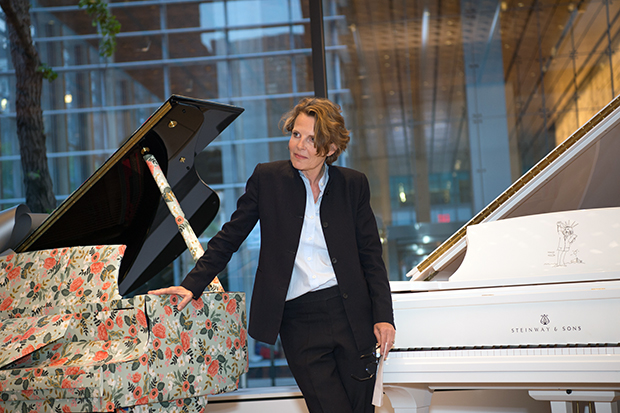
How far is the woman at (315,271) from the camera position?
1641 millimetres

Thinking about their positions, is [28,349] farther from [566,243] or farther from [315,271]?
[566,243]

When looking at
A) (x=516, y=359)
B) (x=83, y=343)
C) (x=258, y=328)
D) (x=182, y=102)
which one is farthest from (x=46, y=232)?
(x=516, y=359)

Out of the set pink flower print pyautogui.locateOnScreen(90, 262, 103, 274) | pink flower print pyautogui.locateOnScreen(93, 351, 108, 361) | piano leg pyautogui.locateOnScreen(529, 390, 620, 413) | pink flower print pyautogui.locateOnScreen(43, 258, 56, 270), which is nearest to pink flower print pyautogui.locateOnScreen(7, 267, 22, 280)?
pink flower print pyautogui.locateOnScreen(43, 258, 56, 270)

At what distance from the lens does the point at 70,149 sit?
3953 mm

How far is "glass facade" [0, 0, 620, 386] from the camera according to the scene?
363 cm

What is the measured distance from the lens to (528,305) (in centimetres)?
176

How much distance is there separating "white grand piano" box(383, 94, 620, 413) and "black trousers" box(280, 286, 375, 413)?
0.21 metres

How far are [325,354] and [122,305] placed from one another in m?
0.72

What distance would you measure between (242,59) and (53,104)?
142cm

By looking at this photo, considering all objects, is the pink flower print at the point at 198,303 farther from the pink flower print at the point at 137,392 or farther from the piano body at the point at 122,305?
the pink flower print at the point at 137,392

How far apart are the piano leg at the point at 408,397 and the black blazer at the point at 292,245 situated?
354mm

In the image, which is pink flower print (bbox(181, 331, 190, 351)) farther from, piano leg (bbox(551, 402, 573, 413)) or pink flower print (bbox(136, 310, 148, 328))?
piano leg (bbox(551, 402, 573, 413))

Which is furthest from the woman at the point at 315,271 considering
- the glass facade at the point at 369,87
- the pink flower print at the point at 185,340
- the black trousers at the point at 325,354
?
the glass facade at the point at 369,87

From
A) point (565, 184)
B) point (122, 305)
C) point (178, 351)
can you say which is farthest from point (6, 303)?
point (565, 184)
